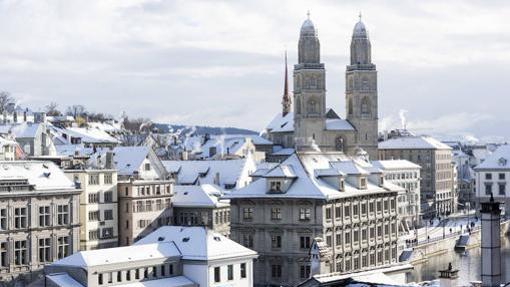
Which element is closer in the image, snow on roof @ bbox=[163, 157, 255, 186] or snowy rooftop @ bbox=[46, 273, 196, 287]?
snowy rooftop @ bbox=[46, 273, 196, 287]

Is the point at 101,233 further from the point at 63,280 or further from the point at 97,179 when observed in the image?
the point at 63,280

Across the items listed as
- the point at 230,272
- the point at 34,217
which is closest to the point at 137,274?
the point at 230,272

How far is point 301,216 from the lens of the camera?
71.8 metres

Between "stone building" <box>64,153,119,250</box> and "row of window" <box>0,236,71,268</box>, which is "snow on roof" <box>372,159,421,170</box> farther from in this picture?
"row of window" <box>0,236,71,268</box>

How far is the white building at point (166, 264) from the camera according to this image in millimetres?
59719

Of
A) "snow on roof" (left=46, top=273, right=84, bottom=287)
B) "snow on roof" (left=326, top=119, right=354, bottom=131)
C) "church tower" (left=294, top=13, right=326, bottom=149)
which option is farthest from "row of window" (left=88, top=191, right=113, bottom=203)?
"snow on roof" (left=326, top=119, right=354, bottom=131)

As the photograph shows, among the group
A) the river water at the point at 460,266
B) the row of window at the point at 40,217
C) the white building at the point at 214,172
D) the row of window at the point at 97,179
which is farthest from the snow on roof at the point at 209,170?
the row of window at the point at 40,217

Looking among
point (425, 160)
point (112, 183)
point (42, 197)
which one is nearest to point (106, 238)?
point (112, 183)

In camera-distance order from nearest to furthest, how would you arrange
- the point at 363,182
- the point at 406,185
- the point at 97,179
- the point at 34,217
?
1. the point at 34,217
2. the point at 363,182
3. the point at 97,179
4. the point at 406,185

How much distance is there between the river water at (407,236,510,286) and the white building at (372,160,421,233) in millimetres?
17345

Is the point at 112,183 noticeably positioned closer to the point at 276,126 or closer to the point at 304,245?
the point at 304,245

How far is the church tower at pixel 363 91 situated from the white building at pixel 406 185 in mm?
4384

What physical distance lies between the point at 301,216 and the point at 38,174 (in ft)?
59.9

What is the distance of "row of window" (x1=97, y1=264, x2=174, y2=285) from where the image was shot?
60188mm
